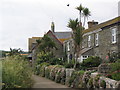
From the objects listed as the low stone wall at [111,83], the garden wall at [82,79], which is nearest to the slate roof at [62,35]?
the garden wall at [82,79]

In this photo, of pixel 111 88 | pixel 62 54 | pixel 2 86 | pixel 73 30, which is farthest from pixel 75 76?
pixel 62 54

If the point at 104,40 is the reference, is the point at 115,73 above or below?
below

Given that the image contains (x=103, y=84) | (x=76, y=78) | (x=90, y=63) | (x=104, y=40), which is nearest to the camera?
(x=103, y=84)

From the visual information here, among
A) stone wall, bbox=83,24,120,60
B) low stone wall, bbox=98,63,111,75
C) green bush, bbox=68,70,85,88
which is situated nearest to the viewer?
low stone wall, bbox=98,63,111,75

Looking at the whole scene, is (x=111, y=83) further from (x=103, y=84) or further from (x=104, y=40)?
(x=104, y=40)

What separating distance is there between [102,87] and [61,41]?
110 feet

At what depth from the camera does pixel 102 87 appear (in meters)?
9.90

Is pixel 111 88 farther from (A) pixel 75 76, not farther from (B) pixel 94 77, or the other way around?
(A) pixel 75 76

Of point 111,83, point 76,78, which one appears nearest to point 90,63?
point 76,78

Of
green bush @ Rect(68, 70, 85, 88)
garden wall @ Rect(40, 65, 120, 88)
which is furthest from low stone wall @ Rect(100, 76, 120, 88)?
green bush @ Rect(68, 70, 85, 88)

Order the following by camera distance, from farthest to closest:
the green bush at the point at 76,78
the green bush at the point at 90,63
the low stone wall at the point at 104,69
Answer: the green bush at the point at 90,63 < the green bush at the point at 76,78 < the low stone wall at the point at 104,69

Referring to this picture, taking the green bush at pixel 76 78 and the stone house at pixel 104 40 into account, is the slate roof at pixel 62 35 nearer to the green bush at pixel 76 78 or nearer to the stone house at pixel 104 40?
the stone house at pixel 104 40

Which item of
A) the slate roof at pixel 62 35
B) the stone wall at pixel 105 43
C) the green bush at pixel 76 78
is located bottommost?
the green bush at pixel 76 78

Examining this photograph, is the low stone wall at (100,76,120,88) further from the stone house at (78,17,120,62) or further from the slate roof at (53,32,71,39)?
the slate roof at (53,32,71,39)
